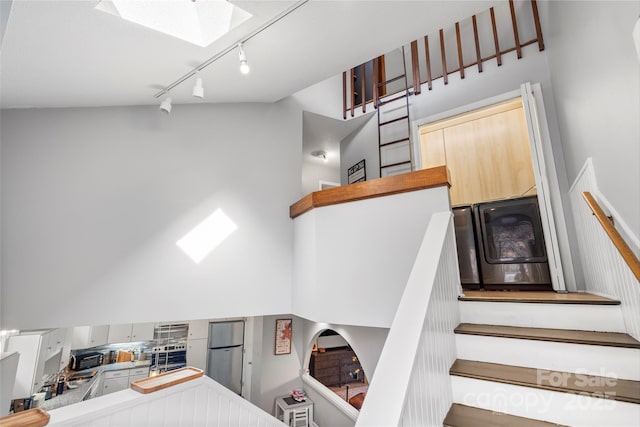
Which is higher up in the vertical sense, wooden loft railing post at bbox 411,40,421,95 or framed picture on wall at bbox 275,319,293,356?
wooden loft railing post at bbox 411,40,421,95

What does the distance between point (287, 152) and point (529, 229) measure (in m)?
2.97

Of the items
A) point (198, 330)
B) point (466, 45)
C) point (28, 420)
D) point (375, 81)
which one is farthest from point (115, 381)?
point (466, 45)

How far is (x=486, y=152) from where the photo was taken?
12.9ft

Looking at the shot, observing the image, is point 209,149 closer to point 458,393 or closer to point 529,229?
point 458,393

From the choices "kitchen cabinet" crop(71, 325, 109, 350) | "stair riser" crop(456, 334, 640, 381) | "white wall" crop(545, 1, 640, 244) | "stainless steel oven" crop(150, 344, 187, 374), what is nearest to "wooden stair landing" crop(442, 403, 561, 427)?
"stair riser" crop(456, 334, 640, 381)

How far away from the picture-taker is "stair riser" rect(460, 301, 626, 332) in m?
1.66

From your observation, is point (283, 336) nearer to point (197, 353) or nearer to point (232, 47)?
point (197, 353)

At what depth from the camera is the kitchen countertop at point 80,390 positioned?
14.7 ft

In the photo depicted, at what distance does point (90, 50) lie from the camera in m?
2.34

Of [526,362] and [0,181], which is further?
[0,181]

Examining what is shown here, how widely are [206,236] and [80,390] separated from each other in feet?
14.2

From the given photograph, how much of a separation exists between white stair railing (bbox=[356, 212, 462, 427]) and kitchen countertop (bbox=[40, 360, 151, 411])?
5068mm

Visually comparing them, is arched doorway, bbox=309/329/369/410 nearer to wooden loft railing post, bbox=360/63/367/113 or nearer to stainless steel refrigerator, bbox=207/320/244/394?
stainless steel refrigerator, bbox=207/320/244/394

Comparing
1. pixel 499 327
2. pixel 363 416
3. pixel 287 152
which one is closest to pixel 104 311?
pixel 287 152
